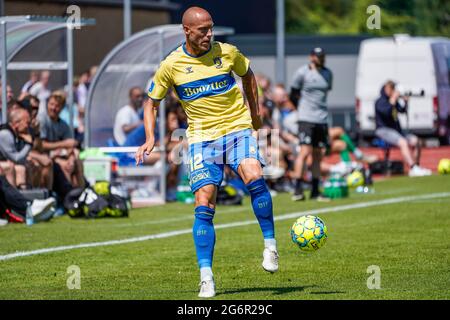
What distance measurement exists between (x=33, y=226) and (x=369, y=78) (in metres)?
20.9

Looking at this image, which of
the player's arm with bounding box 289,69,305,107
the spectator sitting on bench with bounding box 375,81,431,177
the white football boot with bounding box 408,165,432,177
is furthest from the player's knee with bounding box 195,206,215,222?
the white football boot with bounding box 408,165,432,177

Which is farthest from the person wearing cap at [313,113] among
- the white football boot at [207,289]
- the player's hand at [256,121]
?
the white football boot at [207,289]

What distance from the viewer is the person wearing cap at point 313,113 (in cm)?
1947

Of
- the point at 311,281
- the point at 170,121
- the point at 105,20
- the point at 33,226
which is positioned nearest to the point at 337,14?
the point at 105,20

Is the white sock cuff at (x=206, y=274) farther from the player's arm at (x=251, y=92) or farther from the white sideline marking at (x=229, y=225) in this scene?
the white sideline marking at (x=229, y=225)

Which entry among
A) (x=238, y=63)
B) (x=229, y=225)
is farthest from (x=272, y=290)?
(x=229, y=225)

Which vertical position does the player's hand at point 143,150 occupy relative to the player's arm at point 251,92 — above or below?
below

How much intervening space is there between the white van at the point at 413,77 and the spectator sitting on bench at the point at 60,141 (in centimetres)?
1685

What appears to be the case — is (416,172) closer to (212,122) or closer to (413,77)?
(413,77)

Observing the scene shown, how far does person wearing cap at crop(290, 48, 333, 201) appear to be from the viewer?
63.9ft

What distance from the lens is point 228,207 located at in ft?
61.9

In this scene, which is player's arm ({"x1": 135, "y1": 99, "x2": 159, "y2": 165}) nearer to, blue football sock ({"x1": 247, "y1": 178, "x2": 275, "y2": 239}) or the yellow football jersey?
the yellow football jersey

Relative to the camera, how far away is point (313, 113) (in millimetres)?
19578
